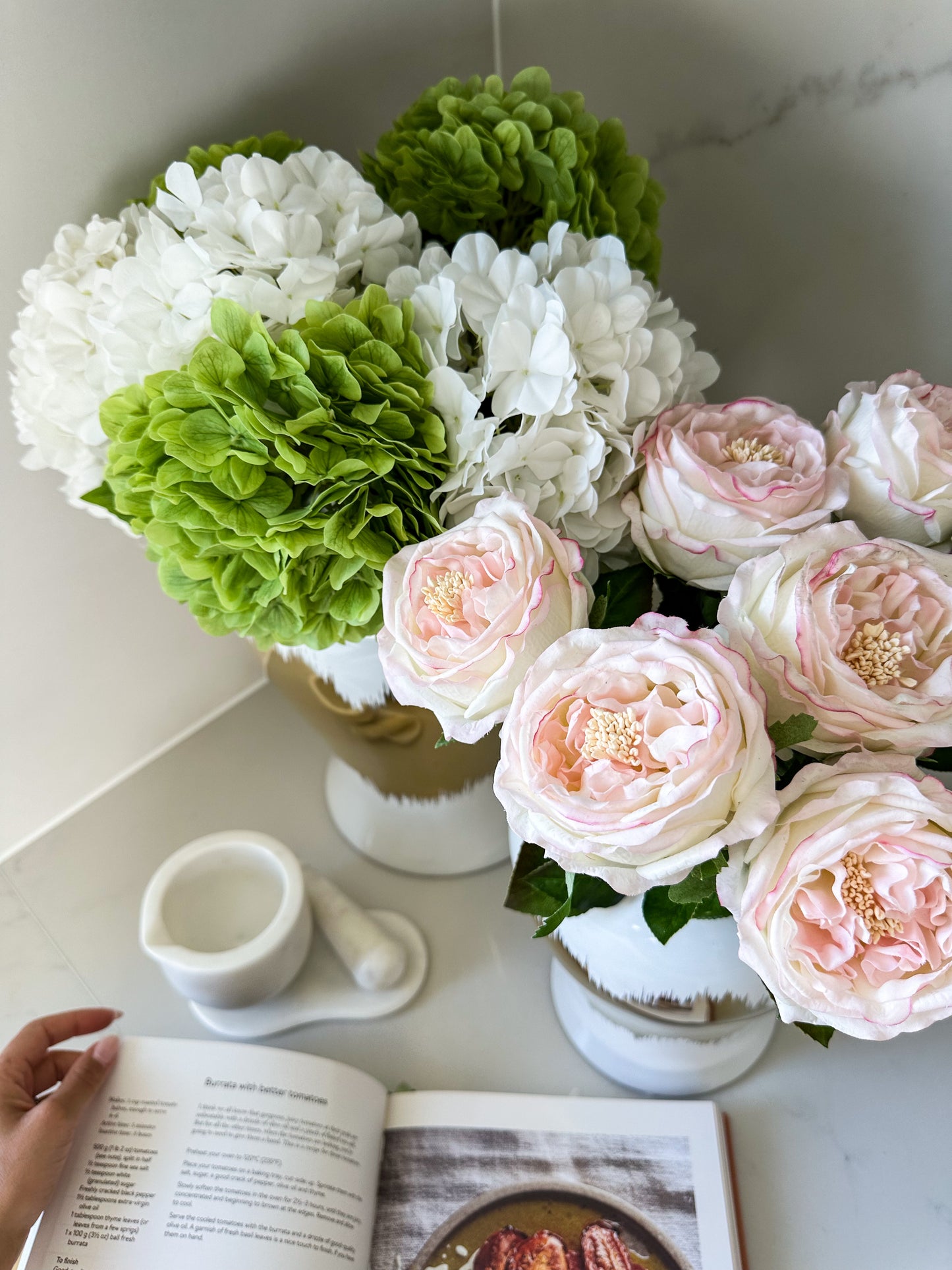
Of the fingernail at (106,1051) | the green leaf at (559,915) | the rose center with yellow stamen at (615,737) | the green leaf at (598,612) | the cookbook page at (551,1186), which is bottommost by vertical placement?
the cookbook page at (551,1186)

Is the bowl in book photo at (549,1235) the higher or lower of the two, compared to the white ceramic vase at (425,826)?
lower

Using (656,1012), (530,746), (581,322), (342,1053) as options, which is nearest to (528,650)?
(530,746)

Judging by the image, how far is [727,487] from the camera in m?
0.41

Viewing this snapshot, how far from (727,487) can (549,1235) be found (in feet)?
1.42

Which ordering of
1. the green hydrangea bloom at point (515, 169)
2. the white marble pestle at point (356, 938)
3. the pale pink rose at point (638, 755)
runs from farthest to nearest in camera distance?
the white marble pestle at point (356, 938), the green hydrangea bloom at point (515, 169), the pale pink rose at point (638, 755)

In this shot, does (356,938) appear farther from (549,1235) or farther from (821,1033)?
(821,1033)

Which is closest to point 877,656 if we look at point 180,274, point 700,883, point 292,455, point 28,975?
point 700,883

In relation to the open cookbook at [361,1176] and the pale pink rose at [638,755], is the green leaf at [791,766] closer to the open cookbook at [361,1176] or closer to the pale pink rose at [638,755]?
the pale pink rose at [638,755]

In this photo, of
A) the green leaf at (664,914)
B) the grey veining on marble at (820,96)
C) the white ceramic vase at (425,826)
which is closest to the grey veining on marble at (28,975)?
the white ceramic vase at (425,826)

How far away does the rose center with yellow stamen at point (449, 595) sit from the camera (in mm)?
388

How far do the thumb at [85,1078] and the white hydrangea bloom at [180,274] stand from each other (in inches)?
13.6

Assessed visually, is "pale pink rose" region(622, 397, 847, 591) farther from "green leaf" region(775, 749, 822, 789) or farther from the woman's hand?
the woman's hand

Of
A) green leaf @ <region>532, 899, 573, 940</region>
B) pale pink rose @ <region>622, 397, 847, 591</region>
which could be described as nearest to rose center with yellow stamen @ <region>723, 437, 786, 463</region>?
pale pink rose @ <region>622, 397, 847, 591</region>

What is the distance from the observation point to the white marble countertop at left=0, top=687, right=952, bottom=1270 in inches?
23.2
